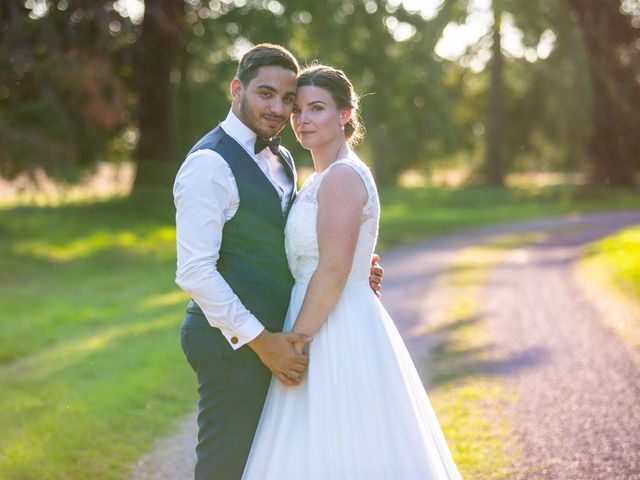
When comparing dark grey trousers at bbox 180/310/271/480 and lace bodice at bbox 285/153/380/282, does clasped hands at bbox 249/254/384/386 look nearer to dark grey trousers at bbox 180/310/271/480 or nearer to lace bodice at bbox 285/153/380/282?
dark grey trousers at bbox 180/310/271/480

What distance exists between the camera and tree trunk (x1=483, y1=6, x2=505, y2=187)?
3472cm

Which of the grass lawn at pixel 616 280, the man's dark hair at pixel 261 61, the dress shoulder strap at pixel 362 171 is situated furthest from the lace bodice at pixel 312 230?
the grass lawn at pixel 616 280

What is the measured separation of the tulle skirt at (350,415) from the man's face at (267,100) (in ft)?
2.43

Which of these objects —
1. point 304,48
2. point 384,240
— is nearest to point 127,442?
point 384,240

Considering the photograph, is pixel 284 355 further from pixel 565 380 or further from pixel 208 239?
pixel 565 380

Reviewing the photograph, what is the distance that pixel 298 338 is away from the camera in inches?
127

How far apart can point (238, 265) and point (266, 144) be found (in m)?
0.57

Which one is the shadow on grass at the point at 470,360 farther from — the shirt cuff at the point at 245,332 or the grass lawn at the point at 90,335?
the shirt cuff at the point at 245,332

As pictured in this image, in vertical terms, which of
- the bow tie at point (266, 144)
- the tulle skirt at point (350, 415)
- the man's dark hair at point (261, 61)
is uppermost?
the man's dark hair at point (261, 61)

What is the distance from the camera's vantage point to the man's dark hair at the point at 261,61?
3.32m

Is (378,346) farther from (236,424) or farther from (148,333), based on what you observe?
(148,333)

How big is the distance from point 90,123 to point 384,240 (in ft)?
22.0

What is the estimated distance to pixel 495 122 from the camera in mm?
35188

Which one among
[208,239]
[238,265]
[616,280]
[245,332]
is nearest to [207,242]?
[208,239]
